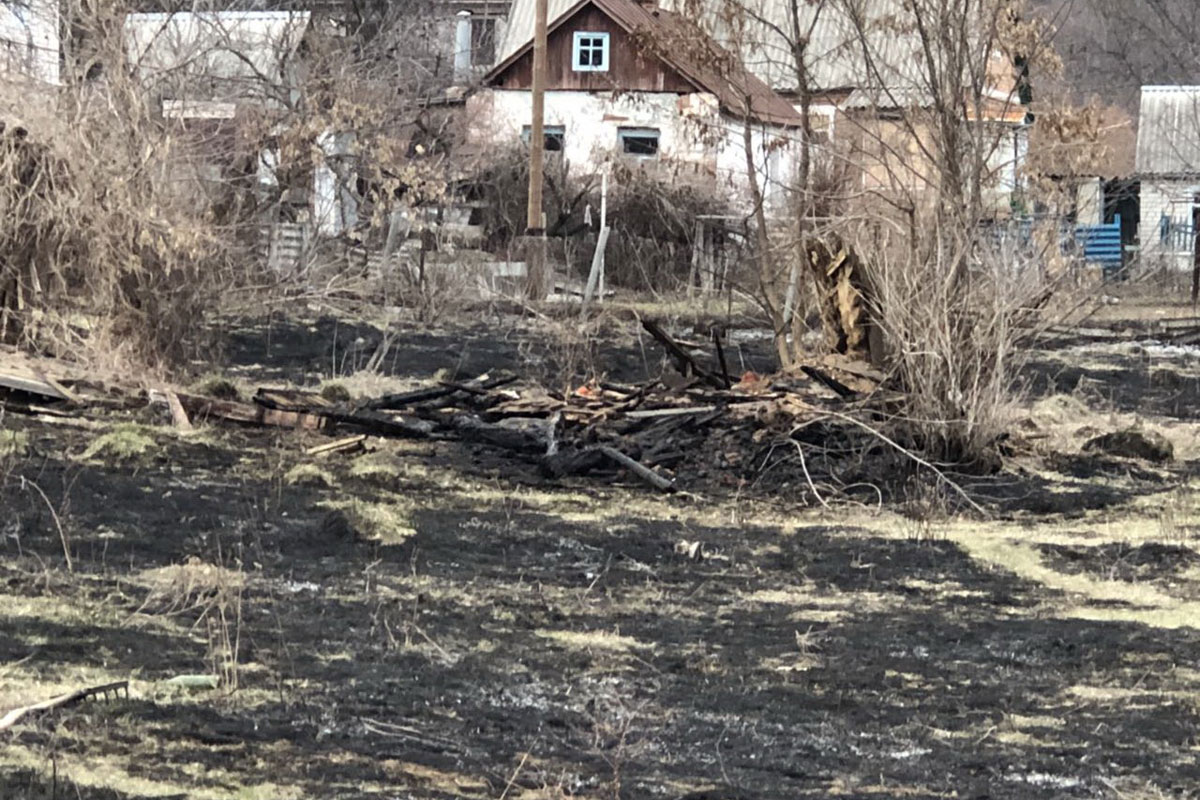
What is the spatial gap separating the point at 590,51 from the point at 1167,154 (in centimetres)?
1977

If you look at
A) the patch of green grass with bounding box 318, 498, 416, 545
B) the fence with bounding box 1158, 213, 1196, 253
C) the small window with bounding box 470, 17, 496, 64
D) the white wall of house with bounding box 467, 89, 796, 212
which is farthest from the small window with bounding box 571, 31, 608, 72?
the patch of green grass with bounding box 318, 498, 416, 545

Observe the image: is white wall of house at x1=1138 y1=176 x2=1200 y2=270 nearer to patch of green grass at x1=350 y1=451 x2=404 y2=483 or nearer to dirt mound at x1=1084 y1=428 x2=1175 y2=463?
dirt mound at x1=1084 y1=428 x2=1175 y2=463

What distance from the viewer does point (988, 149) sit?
11.9 metres

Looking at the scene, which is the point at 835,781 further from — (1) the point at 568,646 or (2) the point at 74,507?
(2) the point at 74,507

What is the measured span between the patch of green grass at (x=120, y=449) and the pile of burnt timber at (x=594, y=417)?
3.58 ft

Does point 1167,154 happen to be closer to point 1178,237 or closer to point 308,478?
point 1178,237

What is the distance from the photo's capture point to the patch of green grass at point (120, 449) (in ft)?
34.4

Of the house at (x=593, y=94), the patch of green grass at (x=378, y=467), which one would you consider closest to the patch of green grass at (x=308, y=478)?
the patch of green grass at (x=378, y=467)

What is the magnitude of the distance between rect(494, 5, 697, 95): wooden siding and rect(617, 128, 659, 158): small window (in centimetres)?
99

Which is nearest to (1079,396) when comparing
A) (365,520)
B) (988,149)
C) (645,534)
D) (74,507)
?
(988,149)

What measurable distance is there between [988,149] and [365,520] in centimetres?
555

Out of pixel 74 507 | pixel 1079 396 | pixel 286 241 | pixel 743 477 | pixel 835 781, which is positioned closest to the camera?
pixel 835 781

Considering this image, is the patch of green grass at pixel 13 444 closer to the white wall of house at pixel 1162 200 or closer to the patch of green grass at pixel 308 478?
the patch of green grass at pixel 308 478

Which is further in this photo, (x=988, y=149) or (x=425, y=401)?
(x=425, y=401)
